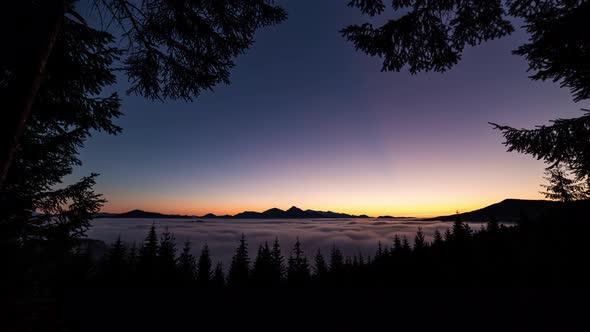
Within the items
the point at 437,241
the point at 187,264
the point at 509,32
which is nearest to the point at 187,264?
the point at 187,264

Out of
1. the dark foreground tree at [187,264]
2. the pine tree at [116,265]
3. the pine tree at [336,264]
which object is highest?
the pine tree at [116,265]

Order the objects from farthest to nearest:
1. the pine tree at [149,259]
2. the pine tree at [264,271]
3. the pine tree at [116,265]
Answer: the pine tree at [264,271] → the pine tree at [149,259] → the pine tree at [116,265]

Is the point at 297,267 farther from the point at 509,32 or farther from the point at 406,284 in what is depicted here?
the point at 509,32

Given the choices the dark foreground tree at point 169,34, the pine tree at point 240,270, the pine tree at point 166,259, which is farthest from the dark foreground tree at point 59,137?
the pine tree at point 240,270

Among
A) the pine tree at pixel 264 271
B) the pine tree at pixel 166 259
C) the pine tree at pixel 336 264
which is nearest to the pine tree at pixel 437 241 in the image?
the pine tree at pixel 336 264

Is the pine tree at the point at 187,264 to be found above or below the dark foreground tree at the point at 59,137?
below

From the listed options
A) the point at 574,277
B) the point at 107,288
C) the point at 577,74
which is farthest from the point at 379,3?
the point at 107,288

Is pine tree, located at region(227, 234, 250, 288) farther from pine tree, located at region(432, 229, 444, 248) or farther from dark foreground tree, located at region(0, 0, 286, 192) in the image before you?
dark foreground tree, located at region(0, 0, 286, 192)

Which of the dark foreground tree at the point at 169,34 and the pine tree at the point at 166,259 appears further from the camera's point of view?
the pine tree at the point at 166,259

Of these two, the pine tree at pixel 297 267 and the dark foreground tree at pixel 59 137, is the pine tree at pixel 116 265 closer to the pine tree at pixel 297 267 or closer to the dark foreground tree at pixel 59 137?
the pine tree at pixel 297 267

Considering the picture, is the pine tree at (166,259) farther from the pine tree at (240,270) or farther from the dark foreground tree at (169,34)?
the dark foreground tree at (169,34)

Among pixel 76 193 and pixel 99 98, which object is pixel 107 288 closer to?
pixel 76 193

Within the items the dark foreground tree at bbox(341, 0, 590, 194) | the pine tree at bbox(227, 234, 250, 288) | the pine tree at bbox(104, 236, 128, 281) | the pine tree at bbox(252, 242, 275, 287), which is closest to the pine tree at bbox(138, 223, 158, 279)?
the pine tree at bbox(104, 236, 128, 281)

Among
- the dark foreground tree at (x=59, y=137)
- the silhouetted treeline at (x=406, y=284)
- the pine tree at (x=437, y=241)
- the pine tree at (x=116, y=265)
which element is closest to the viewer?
the dark foreground tree at (x=59, y=137)
